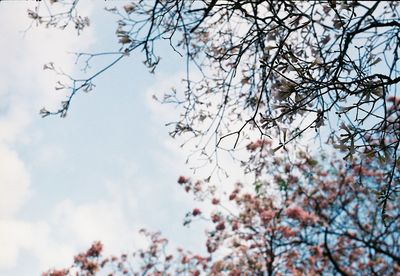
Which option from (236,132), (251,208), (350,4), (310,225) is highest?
(251,208)

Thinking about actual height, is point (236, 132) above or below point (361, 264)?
below

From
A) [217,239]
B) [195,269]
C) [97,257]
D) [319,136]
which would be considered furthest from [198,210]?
[319,136]

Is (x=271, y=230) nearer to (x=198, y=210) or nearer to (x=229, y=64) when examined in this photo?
(x=198, y=210)

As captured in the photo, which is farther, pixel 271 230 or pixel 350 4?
pixel 271 230

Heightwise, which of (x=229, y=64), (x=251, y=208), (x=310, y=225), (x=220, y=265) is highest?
(x=251, y=208)

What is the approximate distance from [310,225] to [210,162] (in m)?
7.67

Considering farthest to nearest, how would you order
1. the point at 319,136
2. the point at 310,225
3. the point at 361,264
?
the point at 361,264 < the point at 310,225 < the point at 319,136

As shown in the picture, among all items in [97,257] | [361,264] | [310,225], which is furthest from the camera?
[97,257]

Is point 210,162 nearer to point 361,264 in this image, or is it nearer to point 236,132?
point 236,132

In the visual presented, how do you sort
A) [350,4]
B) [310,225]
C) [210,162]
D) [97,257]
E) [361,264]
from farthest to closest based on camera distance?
[97,257] < [361,264] < [310,225] < [210,162] < [350,4]

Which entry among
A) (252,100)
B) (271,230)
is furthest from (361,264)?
(252,100)

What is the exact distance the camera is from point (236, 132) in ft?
8.71

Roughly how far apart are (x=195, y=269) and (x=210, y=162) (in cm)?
970

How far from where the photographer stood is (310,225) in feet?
34.7
